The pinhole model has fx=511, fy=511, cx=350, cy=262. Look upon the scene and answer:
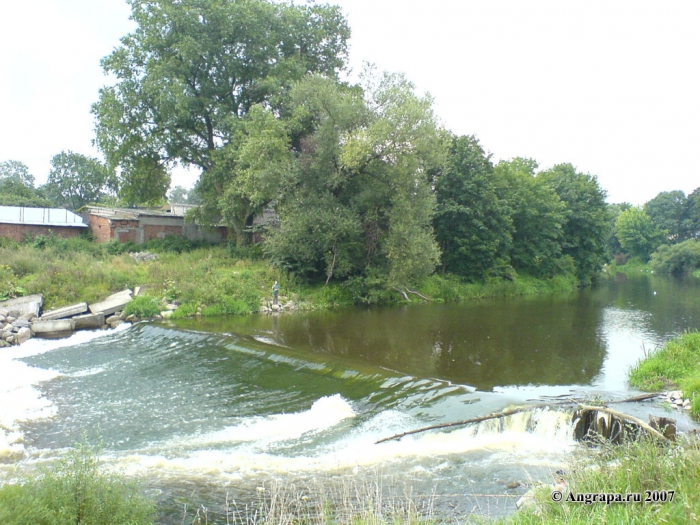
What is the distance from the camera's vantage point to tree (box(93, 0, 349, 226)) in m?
28.4

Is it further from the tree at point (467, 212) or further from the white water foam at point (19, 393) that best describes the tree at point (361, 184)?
the white water foam at point (19, 393)

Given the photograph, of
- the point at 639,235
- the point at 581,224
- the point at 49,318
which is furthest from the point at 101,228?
the point at 639,235

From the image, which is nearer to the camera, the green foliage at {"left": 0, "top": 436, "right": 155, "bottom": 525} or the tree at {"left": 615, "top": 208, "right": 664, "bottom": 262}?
the green foliage at {"left": 0, "top": 436, "right": 155, "bottom": 525}

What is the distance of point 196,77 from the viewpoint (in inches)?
1186

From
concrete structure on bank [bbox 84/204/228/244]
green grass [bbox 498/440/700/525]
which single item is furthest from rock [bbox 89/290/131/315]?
green grass [bbox 498/440/700/525]

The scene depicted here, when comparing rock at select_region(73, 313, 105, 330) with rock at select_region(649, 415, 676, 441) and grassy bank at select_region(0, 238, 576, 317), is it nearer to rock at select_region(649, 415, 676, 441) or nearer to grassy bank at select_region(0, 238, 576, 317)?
grassy bank at select_region(0, 238, 576, 317)

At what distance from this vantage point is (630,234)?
266 feet

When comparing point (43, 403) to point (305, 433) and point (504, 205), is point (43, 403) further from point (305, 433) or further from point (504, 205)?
point (504, 205)

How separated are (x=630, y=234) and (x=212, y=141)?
7253 cm

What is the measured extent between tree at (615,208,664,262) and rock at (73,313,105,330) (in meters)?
82.2

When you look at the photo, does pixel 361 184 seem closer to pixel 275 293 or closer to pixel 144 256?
→ pixel 275 293

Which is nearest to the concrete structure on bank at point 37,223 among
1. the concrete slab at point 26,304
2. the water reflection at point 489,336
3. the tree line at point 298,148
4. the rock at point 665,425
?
the tree line at point 298,148

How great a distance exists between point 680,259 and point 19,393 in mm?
73664

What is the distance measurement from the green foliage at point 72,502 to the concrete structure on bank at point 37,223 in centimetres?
2786
